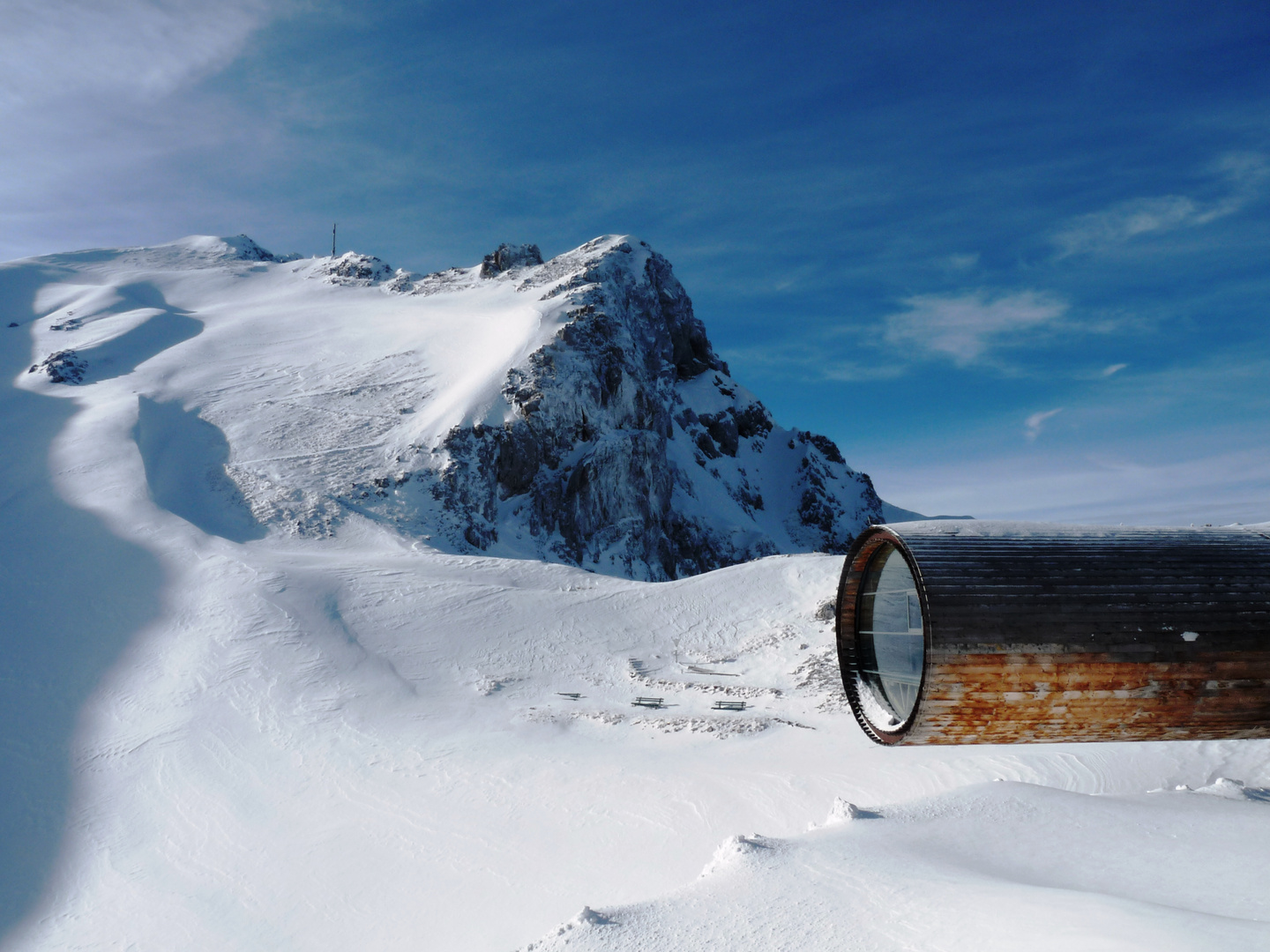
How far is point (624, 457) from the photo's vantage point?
157ft

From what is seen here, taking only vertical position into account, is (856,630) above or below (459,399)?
below

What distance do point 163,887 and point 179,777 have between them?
3094 millimetres

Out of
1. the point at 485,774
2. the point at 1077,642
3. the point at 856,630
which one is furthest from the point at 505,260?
the point at 1077,642

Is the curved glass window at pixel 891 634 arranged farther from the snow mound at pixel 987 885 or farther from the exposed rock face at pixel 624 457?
the exposed rock face at pixel 624 457

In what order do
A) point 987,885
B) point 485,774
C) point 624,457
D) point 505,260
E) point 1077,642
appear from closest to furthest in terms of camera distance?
→ 1. point 1077,642
2. point 987,885
3. point 485,774
4. point 624,457
5. point 505,260

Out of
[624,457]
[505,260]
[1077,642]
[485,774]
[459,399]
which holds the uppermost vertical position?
[505,260]

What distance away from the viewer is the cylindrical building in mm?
5207

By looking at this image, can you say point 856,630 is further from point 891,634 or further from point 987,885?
point 987,885

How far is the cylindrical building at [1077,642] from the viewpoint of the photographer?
17.1ft

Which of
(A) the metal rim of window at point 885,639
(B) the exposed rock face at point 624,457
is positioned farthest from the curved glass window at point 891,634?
(B) the exposed rock face at point 624,457

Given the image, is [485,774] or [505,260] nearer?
[485,774]

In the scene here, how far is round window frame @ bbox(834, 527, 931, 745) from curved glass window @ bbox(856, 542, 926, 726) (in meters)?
0.03

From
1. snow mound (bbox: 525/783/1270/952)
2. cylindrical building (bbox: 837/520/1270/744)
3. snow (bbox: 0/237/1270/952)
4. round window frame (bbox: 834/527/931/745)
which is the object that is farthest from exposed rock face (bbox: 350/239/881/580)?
cylindrical building (bbox: 837/520/1270/744)

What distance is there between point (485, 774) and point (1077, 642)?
35.6ft
